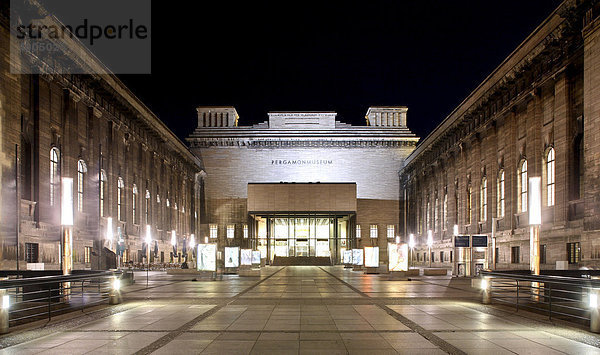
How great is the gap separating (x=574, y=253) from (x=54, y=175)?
3104 centimetres

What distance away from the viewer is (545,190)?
3294cm

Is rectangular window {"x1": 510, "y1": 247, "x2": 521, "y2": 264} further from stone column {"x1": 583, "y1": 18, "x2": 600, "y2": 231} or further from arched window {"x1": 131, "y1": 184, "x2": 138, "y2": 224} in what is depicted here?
arched window {"x1": 131, "y1": 184, "x2": 138, "y2": 224}

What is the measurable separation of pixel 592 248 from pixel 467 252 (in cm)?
1039

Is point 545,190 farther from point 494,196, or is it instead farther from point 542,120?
point 494,196

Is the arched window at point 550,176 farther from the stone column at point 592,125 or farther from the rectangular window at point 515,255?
the rectangular window at point 515,255

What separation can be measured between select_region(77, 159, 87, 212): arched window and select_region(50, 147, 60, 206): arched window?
390cm

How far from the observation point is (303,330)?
1280cm

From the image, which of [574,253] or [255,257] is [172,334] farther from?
[255,257]

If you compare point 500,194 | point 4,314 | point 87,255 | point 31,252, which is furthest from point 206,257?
point 500,194

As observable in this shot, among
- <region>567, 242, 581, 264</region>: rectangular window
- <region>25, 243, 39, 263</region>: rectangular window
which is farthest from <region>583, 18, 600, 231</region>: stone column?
<region>25, 243, 39, 263</region>: rectangular window

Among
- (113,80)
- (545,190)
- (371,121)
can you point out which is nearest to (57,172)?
(113,80)

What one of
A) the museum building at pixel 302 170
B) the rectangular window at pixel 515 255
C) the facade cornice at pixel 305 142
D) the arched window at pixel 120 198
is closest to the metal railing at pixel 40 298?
the rectangular window at pixel 515 255

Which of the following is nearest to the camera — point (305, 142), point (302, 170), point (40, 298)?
point (40, 298)

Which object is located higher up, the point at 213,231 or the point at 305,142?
the point at 305,142
